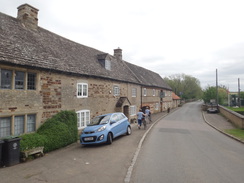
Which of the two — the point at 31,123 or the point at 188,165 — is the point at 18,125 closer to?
the point at 31,123

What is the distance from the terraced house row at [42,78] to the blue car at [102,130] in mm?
2817

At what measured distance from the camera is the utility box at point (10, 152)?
23.0 ft

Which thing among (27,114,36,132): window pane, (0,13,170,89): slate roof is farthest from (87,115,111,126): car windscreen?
(0,13,170,89): slate roof

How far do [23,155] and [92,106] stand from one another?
726 centimetres

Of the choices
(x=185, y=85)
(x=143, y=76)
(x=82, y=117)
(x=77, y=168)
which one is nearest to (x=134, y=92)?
(x=143, y=76)

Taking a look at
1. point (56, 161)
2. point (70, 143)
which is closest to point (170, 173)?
point (56, 161)

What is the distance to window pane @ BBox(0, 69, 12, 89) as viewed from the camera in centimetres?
835

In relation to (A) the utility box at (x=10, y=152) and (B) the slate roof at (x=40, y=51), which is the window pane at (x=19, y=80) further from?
(A) the utility box at (x=10, y=152)

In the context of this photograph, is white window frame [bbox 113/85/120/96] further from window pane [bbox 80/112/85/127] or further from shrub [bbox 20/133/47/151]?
shrub [bbox 20/133/47/151]

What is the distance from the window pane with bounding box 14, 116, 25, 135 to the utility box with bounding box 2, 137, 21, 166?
5.59 ft

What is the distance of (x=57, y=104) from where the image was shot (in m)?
11.2

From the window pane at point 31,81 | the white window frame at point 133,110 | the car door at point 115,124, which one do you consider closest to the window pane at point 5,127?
the window pane at point 31,81

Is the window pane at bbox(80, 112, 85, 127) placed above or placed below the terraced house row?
below

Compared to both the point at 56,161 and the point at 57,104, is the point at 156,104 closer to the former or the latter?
the point at 57,104
